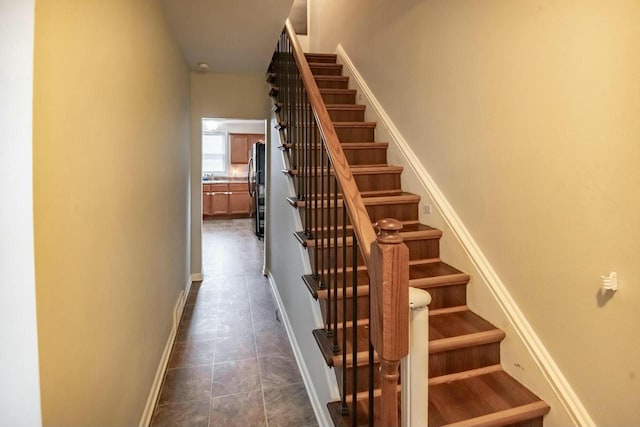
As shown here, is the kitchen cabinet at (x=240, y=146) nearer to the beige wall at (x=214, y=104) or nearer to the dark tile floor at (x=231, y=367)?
the beige wall at (x=214, y=104)

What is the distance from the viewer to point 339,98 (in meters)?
3.44

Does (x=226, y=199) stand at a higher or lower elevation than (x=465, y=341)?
higher

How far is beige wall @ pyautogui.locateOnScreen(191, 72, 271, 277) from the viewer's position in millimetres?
3912

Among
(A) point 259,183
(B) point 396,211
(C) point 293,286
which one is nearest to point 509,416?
(B) point 396,211

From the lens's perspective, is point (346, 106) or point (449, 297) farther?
point (346, 106)

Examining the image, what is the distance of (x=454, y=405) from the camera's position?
143cm

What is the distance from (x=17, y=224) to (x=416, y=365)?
1.05 metres

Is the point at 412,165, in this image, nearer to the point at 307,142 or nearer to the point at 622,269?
the point at 307,142

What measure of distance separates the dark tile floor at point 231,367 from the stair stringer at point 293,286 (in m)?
0.12

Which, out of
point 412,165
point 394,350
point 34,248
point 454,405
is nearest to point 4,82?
point 34,248

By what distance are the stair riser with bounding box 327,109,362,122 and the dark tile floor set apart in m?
1.93

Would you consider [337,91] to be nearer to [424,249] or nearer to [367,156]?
[367,156]

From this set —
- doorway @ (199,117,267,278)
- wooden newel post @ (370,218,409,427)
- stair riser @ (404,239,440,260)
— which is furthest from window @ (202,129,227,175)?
wooden newel post @ (370,218,409,427)

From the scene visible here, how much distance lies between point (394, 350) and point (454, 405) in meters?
0.77
